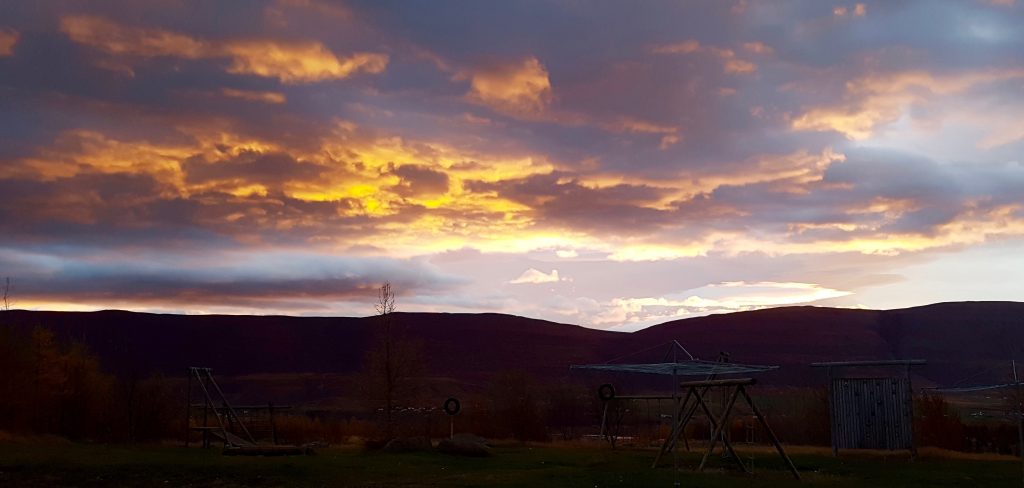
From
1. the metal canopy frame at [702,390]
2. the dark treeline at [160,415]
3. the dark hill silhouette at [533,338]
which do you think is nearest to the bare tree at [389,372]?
the dark treeline at [160,415]

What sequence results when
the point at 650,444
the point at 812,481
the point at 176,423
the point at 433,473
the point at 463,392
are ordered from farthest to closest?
the point at 463,392 → the point at 176,423 → the point at 650,444 → the point at 433,473 → the point at 812,481

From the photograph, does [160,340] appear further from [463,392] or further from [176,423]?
[176,423]

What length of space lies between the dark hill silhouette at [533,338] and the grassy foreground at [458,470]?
368ft

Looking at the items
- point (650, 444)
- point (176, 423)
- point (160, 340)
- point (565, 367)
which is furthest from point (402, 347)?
point (160, 340)

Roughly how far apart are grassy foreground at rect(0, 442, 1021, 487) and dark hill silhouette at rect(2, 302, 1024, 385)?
112m

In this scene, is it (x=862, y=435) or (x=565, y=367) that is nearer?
(x=862, y=435)

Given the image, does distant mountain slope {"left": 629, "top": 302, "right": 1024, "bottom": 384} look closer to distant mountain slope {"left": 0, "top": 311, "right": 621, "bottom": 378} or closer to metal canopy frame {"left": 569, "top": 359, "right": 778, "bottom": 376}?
distant mountain slope {"left": 0, "top": 311, "right": 621, "bottom": 378}

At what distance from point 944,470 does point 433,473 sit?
1604 centimetres

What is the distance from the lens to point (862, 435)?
3425 centimetres

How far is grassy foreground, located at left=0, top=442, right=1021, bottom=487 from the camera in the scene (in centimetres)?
2352

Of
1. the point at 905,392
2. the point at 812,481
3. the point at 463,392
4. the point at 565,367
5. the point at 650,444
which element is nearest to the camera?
the point at 812,481

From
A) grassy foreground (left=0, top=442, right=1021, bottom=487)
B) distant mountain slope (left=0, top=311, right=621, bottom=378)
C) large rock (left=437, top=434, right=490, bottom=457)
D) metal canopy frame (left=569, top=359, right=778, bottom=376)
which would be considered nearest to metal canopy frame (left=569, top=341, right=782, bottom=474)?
metal canopy frame (left=569, top=359, right=778, bottom=376)

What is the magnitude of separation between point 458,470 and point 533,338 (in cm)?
14242

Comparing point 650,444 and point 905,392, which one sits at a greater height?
point 905,392
